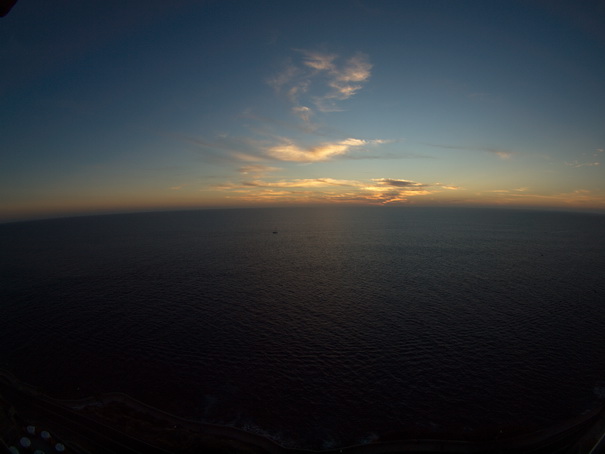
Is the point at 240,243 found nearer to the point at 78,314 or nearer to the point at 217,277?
the point at 217,277

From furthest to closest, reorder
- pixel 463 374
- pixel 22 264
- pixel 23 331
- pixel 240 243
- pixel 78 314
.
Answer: pixel 240 243, pixel 22 264, pixel 78 314, pixel 23 331, pixel 463 374

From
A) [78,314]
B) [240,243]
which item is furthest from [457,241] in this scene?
[78,314]

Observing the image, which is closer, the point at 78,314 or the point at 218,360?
the point at 218,360

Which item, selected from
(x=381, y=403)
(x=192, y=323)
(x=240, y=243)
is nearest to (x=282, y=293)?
(x=192, y=323)

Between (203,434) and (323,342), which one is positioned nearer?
(203,434)

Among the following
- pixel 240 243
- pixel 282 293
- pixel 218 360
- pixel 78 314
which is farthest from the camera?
pixel 240 243

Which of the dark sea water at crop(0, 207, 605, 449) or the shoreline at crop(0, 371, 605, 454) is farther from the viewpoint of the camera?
the dark sea water at crop(0, 207, 605, 449)

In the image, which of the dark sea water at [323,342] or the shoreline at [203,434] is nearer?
the shoreline at [203,434]

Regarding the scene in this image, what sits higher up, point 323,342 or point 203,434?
point 323,342
